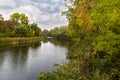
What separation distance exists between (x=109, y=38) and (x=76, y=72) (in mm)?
5297

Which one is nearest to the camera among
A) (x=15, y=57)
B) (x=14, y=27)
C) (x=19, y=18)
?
(x=15, y=57)

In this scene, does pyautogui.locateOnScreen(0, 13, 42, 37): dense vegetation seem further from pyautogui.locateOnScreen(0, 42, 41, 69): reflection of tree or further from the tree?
pyautogui.locateOnScreen(0, 42, 41, 69): reflection of tree

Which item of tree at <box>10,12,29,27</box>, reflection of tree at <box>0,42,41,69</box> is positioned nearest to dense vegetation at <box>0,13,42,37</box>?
tree at <box>10,12,29,27</box>

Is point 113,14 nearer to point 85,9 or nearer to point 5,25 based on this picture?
point 85,9

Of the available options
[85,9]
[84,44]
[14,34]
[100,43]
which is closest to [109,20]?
[100,43]

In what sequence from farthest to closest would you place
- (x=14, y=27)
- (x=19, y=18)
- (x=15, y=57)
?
(x=19, y=18)
(x=14, y=27)
(x=15, y=57)

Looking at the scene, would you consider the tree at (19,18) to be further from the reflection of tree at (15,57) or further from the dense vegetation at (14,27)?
the reflection of tree at (15,57)

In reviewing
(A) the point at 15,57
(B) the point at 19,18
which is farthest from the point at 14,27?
(A) the point at 15,57

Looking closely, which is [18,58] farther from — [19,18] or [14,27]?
[19,18]

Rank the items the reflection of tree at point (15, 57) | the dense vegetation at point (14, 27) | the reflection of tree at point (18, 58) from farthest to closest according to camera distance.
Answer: the dense vegetation at point (14, 27) < the reflection of tree at point (18, 58) < the reflection of tree at point (15, 57)

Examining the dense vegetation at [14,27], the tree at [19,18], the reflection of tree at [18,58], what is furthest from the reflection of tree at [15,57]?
the tree at [19,18]

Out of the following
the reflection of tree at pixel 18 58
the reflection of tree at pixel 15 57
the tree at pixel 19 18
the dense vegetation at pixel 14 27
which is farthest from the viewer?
the tree at pixel 19 18

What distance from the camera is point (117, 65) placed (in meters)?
20.1

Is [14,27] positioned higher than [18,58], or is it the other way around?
[14,27]
